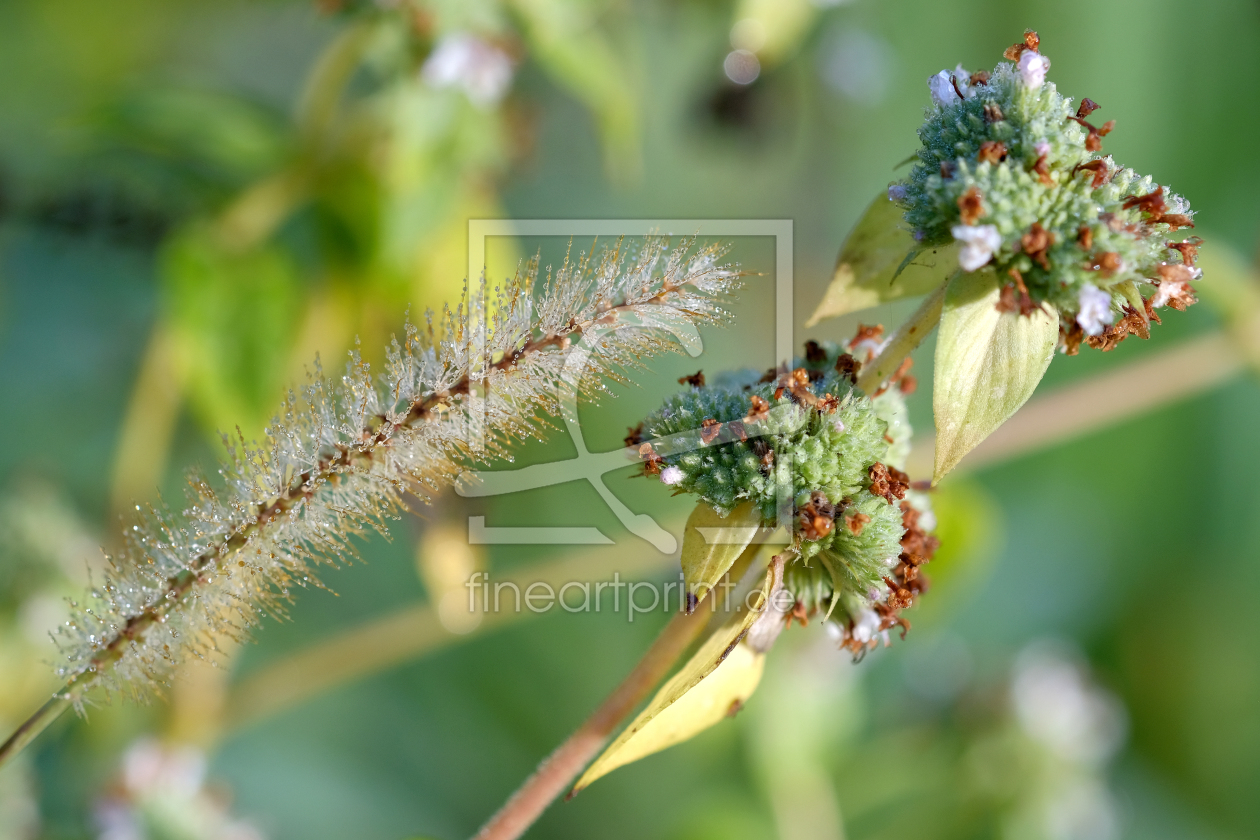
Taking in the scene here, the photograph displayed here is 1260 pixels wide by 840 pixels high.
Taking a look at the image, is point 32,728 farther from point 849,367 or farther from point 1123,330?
point 1123,330

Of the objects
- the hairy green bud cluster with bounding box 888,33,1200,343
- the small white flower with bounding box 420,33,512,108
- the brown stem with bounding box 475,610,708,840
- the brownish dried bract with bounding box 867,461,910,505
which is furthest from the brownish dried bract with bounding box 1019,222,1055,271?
the small white flower with bounding box 420,33,512,108

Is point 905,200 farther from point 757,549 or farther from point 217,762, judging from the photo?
point 217,762

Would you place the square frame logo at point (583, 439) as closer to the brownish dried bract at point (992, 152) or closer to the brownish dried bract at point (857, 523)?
the brownish dried bract at point (857, 523)

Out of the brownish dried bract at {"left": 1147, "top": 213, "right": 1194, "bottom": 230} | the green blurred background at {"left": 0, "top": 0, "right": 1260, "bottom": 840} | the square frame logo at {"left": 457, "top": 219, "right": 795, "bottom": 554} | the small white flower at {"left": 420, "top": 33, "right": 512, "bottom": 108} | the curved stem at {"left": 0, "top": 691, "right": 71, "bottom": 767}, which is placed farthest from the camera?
the green blurred background at {"left": 0, "top": 0, "right": 1260, "bottom": 840}

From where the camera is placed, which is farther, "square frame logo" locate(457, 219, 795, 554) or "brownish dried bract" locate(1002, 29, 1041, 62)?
"square frame logo" locate(457, 219, 795, 554)

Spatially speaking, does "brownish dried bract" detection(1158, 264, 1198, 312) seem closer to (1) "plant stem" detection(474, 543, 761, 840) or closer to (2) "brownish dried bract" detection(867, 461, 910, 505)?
(2) "brownish dried bract" detection(867, 461, 910, 505)

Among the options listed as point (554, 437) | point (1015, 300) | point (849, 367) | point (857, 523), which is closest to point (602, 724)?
point (857, 523)
